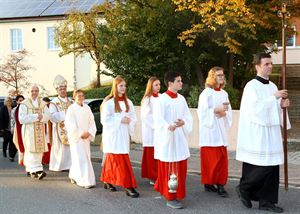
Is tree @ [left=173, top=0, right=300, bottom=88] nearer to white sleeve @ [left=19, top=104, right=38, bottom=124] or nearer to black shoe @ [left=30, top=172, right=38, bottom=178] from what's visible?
white sleeve @ [left=19, top=104, right=38, bottom=124]

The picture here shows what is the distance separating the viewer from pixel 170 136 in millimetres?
7234

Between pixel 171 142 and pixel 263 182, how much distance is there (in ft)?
4.77

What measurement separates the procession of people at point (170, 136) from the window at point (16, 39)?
2501 centimetres

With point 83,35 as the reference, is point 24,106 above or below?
below

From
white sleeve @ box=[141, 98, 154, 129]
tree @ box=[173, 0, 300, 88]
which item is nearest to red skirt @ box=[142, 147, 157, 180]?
white sleeve @ box=[141, 98, 154, 129]

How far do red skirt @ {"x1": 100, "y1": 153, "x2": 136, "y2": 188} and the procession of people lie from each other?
0.02 meters

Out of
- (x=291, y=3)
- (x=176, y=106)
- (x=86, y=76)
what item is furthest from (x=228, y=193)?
(x=86, y=76)

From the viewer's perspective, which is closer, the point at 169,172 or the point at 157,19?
the point at 169,172

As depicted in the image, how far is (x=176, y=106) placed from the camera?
726 cm

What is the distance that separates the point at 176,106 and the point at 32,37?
28.2 meters

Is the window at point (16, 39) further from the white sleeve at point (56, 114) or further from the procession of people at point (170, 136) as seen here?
the white sleeve at point (56, 114)

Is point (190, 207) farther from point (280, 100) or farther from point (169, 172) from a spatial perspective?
point (280, 100)

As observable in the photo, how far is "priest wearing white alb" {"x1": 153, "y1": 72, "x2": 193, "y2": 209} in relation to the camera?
7.14 meters

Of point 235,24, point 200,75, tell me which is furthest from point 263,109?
point 200,75
